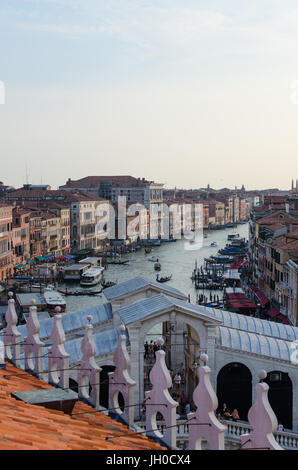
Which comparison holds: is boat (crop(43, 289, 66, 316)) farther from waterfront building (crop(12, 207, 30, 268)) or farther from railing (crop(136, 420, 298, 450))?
railing (crop(136, 420, 298, 450))

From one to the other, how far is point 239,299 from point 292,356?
14.1m

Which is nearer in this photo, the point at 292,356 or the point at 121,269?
the point at 292,356

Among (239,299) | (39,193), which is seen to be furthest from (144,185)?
(239,299)

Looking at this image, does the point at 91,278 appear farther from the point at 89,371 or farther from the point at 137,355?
the point at 89,371

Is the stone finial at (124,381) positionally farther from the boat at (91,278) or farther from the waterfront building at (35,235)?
the waterfront building at (35,235)

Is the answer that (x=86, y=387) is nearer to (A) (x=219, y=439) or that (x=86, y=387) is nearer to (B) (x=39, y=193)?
(A) (x=219, y=439)

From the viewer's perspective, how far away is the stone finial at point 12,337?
4.94m

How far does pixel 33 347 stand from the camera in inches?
185

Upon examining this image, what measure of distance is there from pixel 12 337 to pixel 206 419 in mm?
2524

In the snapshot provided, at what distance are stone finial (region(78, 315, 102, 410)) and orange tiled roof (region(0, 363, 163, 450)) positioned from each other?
81 millimetres

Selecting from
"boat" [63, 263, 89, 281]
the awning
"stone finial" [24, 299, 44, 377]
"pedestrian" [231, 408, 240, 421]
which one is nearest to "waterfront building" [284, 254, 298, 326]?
the awning

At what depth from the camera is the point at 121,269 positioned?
122 feet

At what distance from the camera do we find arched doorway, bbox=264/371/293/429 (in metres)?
8.17

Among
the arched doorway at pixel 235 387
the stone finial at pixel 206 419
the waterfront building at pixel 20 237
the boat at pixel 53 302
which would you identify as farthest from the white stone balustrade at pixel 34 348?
the waterfront building at pixel 20 237
